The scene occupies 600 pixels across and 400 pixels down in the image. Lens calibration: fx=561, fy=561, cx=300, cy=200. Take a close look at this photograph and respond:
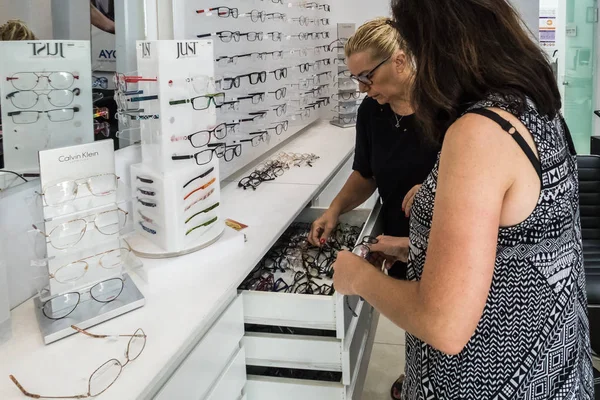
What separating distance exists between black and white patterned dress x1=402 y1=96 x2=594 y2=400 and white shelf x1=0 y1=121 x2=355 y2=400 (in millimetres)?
510

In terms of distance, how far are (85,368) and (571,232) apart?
906mm

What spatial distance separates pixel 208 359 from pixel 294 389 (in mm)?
351

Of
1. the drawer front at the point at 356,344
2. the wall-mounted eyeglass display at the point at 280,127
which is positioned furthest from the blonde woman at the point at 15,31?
the wall-mounted eyeglass display at the point at 280,127

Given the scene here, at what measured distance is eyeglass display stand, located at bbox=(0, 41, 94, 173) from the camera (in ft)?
4.41

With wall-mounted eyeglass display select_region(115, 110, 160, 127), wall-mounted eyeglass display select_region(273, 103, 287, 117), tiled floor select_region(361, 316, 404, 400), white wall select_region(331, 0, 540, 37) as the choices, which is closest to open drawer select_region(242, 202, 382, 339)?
wall-mounted eyeglass display select_region(115, 110, 160, 127)

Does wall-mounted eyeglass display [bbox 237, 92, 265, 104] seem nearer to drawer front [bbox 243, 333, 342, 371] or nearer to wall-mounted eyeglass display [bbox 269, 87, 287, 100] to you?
wall-mounted eyeglass display [bbox 269, 87, 287, 100]

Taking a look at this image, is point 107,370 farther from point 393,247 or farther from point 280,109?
point 280,109

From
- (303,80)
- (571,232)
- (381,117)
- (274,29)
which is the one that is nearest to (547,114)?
(571,232)

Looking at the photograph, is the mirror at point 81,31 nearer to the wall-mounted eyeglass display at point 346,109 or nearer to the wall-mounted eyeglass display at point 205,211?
the wall-mounted eyeglass display at point 205,211

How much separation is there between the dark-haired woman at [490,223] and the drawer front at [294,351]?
18.5 inches

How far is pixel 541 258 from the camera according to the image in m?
0.94

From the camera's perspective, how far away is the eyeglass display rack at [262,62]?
227cm

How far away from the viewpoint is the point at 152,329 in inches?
46.2

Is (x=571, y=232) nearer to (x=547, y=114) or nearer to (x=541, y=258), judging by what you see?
(x=541, y=258)
